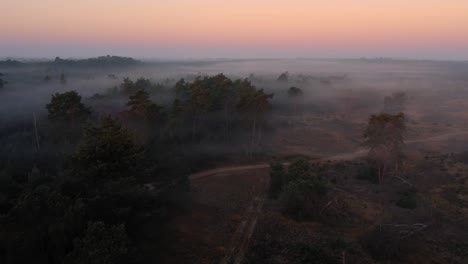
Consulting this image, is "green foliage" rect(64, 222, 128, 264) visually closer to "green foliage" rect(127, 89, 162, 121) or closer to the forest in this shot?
the forest

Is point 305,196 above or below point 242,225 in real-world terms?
above

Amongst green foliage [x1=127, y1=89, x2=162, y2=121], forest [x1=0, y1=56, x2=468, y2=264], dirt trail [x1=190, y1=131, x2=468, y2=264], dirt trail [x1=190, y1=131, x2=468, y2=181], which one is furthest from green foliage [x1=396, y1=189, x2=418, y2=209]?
green foliage [x1=127, y1=89, x2=162, y2=121]

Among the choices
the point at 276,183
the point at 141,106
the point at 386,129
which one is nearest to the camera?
the point at 276,183

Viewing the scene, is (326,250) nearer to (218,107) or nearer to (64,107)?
(218,107)

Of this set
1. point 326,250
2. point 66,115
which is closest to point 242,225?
point 326,250

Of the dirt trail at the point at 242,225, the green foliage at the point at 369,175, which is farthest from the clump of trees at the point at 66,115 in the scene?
the green foliage at the point at 369,175

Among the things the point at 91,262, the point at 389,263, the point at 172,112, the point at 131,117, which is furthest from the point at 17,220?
the point at 172,112

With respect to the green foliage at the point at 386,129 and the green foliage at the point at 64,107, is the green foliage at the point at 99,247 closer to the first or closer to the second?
the green foliage at the point at 386,129
